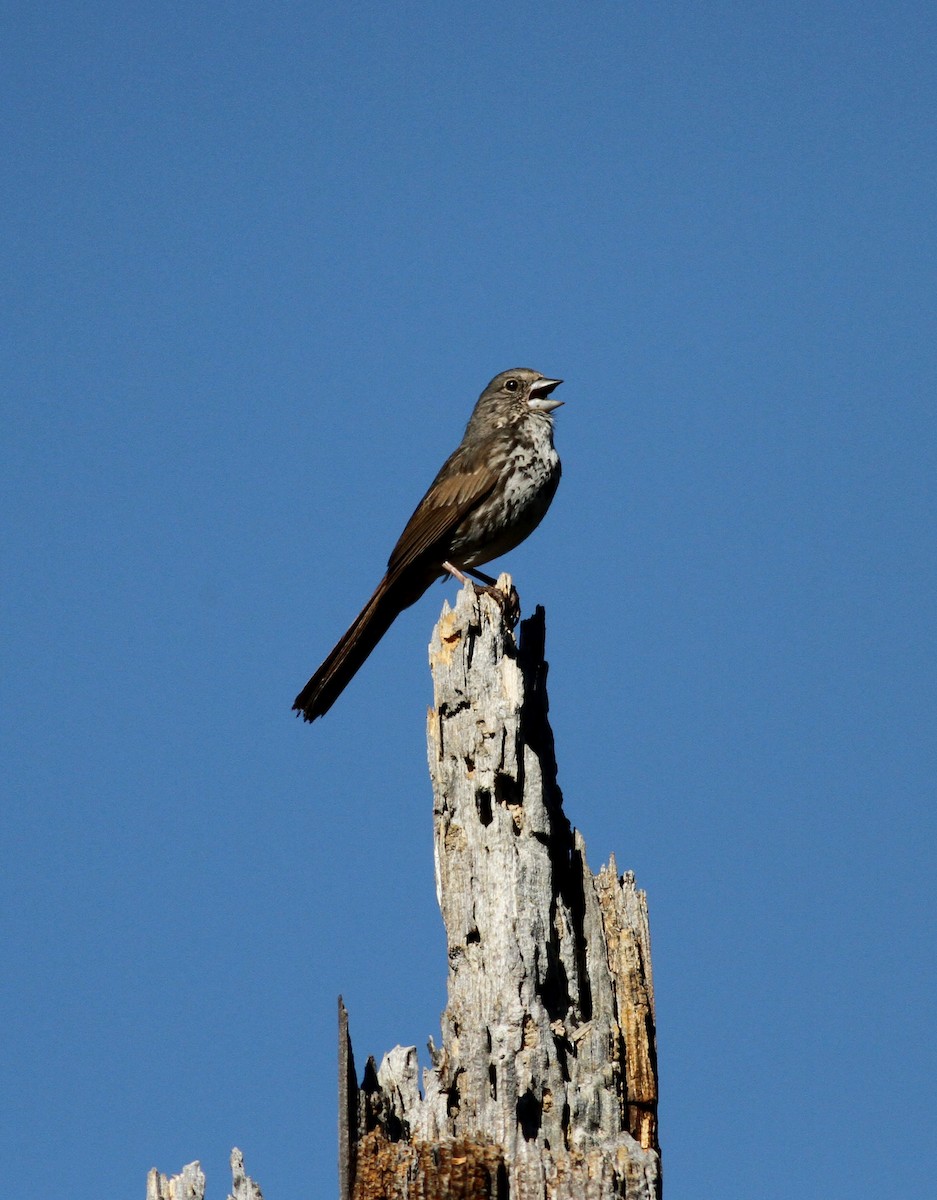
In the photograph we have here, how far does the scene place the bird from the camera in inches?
352

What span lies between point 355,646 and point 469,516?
113 centimetres

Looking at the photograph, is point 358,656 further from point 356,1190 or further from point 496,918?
point 356,1190

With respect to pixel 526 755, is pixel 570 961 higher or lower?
lower

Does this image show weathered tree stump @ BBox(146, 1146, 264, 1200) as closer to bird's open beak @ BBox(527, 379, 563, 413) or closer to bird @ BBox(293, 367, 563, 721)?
bird @ BBox(293, 367, 563, 721)

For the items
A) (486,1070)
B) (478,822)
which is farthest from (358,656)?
(486,1070)

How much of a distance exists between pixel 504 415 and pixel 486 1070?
5.25 m

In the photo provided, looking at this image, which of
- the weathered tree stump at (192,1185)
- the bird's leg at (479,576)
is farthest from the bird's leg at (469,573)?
the weathered tree stump at (192,1185)

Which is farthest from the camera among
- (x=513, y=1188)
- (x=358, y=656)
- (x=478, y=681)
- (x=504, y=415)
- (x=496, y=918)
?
(x=504, y=415)

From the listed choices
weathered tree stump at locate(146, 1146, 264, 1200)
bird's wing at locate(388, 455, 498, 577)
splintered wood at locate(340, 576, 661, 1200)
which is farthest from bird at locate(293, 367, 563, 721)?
weathered tree stump at locate(146, 1146, 264, 1200)

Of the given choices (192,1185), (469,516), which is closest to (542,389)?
(469,516)

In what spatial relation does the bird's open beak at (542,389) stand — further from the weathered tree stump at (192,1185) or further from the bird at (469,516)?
the weathered tree stump at (192,1185)

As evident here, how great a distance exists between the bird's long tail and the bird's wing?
0.16 meters

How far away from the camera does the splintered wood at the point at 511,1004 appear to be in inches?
213

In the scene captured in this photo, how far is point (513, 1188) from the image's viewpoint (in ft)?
17.6
